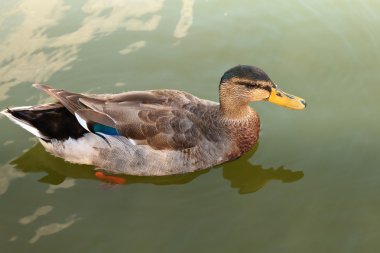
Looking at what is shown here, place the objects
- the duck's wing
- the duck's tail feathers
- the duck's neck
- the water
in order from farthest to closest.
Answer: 1. the duck's neck
2. the duck's tail feathers
3. the duck's wing
4. the water

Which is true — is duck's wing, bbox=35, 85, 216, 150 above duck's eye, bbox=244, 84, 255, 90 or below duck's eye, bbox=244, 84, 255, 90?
below

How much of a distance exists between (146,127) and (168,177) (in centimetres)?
62

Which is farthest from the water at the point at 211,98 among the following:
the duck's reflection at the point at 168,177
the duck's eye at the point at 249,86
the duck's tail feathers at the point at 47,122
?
the duck's eye at the point at 249,86

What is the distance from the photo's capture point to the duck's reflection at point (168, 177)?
18.4 feet

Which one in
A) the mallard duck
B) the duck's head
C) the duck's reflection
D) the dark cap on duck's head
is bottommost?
the duck's reflection

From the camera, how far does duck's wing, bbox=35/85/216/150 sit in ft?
17.9

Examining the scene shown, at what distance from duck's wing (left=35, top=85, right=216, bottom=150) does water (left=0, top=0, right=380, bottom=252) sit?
1.51 feet

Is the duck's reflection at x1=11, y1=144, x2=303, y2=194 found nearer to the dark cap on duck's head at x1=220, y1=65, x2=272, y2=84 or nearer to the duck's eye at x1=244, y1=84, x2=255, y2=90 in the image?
the duck's eye at x1=244, y1=84, x2=255, y2=90

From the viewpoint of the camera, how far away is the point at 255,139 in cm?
590

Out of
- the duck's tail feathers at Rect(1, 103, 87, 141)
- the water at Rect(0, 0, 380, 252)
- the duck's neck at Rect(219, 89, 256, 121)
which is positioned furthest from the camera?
the duck's neck at Rect(219, 89, 256, 121)

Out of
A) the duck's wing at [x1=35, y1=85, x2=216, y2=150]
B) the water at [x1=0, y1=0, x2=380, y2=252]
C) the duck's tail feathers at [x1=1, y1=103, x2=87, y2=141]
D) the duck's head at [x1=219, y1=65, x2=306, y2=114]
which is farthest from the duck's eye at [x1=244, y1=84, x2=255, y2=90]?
the duck's tail feathers at [x1=1, y1=103, x2=87, y2=141]

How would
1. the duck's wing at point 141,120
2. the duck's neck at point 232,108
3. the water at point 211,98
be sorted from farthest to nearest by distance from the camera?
the duck's neck at point 232,108 < the duck's wing at point 141,120 < the water at point 211,98

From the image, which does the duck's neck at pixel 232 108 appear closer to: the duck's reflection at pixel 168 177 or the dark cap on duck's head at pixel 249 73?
the dark cap on duck's head at pixel 249 73

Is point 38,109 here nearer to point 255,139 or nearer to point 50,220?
point 50,220
